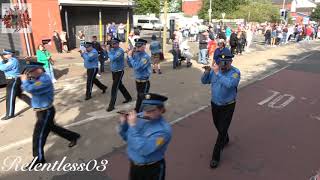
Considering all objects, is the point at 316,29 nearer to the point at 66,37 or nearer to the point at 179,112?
the point at 66,37

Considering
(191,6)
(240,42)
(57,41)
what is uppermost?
(191,6)

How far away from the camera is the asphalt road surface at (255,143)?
5.69m

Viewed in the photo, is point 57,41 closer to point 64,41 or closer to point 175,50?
point 64,41

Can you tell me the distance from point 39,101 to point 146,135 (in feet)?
8.85

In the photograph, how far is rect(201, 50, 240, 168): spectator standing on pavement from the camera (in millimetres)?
5574

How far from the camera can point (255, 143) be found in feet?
22.6

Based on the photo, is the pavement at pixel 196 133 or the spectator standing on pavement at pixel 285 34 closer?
the pavement at pixel 196 133

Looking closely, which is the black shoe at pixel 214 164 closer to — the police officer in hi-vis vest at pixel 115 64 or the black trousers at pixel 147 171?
the black trousers at pixel 147 171

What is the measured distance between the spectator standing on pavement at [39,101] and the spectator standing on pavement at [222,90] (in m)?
2.67

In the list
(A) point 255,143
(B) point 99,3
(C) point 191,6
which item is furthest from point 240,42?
(C) point 191,6

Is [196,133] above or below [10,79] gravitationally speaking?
below

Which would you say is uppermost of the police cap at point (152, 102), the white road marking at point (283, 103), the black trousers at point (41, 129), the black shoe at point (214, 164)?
the police cap at point (152, 102)

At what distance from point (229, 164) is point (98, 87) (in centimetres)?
574

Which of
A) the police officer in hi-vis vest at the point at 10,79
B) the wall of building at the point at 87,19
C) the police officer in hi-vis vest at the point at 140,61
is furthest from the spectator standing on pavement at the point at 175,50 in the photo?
the wall of building at the point at 87,19
